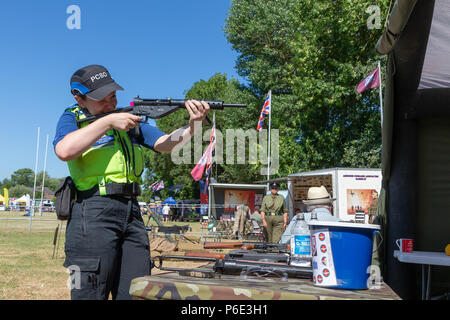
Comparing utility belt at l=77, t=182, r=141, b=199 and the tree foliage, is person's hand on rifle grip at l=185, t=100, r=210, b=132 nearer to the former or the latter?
utility belt at l=77, t=182, r=141, b=199

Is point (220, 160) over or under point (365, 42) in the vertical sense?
under

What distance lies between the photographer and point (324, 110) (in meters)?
22.2

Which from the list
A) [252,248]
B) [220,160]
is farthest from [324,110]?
[252,248]

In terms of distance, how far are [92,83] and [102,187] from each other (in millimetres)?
608

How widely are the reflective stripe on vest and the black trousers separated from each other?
0.10 m

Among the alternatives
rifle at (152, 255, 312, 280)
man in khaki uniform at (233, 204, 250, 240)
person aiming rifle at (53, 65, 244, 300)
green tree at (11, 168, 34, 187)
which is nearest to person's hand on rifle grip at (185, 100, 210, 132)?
person aiming rifle at (53, 65, 244, 300)

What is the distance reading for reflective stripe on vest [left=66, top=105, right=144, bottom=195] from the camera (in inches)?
88.3

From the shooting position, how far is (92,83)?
235cm

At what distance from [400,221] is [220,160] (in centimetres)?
3109

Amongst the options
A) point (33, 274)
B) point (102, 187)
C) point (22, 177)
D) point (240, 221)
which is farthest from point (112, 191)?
point (22, 177)

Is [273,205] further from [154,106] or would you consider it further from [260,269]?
[260,269]

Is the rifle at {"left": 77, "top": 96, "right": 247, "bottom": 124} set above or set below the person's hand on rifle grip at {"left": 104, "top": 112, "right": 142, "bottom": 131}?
above

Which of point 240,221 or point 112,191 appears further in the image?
point 240,221
